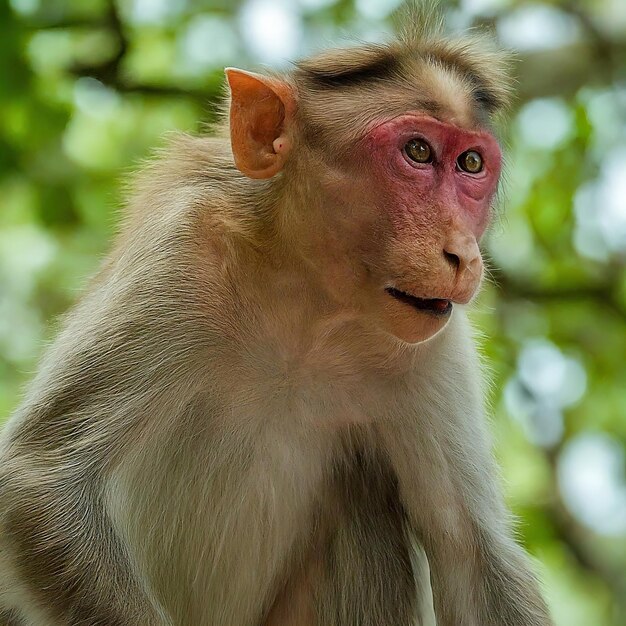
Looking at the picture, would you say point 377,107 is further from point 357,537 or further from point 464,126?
point 357,537

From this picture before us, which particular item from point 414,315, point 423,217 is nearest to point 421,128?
point 423,217

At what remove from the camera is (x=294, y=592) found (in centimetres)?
564

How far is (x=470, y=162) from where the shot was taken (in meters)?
4.98

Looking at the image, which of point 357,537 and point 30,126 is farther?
point 30,126

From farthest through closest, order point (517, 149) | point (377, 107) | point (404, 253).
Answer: point (517, 149) < point (377, 107) < point (404, 253)

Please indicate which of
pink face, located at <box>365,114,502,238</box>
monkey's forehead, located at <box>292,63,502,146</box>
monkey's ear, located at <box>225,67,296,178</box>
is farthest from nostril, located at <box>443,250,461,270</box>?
monkey's ear, located at <box>225,67,296,178</box>

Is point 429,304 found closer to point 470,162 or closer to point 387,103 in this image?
point 470,162

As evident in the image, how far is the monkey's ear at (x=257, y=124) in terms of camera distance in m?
5.07

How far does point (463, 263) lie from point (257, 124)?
1.10m

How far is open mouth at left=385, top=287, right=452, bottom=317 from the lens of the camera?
4.70 m

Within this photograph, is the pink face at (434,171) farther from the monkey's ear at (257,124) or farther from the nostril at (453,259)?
the monkey's ear at (257,124)

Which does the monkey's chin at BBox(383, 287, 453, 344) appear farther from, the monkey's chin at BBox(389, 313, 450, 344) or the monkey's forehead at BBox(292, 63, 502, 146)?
the monkey's forehead at BBox(292, 63, 502, 146)

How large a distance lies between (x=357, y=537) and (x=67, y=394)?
1.48 meters

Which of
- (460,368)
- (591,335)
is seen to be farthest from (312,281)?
(591,335)
